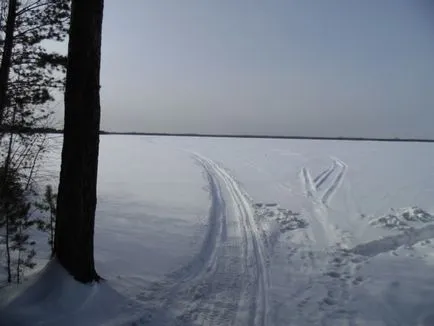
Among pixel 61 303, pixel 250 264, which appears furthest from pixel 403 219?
pixel 61 303

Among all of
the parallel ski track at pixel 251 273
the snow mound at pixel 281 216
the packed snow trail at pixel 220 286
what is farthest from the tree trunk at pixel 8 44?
the snow mound at pixel 281 216

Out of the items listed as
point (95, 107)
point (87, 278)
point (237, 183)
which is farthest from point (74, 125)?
point (237, 183)

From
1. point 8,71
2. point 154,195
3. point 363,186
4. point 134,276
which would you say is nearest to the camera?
point 134,276

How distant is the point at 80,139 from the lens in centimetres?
460

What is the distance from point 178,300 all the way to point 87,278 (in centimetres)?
119

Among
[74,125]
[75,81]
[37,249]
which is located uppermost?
[75,81]

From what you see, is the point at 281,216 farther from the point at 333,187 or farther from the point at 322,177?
the point at 322,177

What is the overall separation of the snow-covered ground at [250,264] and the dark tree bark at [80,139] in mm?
314

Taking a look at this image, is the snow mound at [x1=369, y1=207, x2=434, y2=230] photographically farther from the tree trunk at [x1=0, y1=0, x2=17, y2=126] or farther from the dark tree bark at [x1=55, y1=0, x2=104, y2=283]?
the tree trunk at [x1=0, y1=0, x2=17, y2=126]

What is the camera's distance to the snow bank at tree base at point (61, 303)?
3.95 metres

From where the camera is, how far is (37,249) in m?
6.86

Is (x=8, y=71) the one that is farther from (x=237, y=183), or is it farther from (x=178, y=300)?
(x=237, y=183)

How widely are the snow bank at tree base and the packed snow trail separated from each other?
391mm

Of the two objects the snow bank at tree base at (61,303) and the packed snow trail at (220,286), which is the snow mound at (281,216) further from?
the snow bank at tree base at (61,303)
